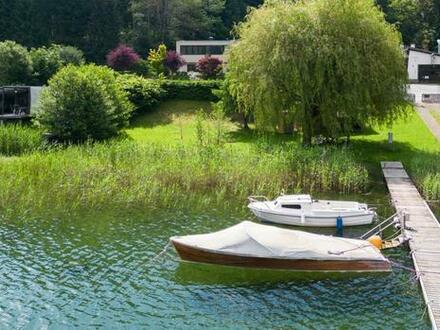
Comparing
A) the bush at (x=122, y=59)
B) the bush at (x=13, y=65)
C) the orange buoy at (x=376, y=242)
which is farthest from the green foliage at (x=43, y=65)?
the orange buoy at (x=376, y=242)

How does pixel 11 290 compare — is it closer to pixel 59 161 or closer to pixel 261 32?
pixel 59 161

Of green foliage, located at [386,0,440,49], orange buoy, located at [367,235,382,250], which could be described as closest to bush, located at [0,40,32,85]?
orange buoy, located at [367,235,382,250]

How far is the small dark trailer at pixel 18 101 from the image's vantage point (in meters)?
46.9

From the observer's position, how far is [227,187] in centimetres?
2781

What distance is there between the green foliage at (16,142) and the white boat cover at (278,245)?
20.5 m

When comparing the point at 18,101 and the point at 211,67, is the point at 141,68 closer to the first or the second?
the point at 211,67

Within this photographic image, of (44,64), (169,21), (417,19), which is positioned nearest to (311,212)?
(44,64)

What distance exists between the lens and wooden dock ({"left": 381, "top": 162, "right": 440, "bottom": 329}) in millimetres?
16016

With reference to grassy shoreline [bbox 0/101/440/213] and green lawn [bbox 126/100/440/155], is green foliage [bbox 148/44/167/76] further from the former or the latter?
grassy shoreline [bbox 0/101/440/213]

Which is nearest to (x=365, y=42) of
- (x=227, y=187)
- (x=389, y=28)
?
(x=389, y=28)

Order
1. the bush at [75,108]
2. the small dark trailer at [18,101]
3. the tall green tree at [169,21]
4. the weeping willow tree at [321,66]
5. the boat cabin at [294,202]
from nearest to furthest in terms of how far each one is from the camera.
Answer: the boat cabin at [294,202] < the weeping willow tree at [321,66] < the bush at [75,108] < the small dark trailer at [18,101] < the tall green tree at [169,21]

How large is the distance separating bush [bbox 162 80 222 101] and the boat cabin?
103 feet

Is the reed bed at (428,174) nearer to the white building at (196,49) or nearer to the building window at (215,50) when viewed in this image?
the building window at (215,50)

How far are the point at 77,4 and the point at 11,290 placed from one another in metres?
76.8
